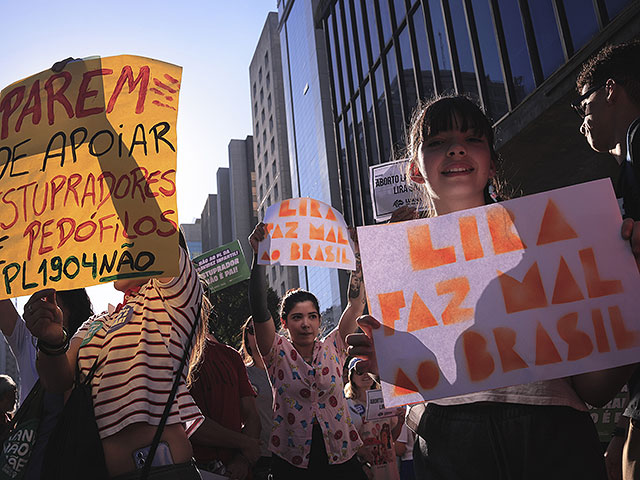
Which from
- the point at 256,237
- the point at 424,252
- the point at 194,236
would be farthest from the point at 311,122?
the point at 194,236

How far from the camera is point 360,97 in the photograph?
1906 cm

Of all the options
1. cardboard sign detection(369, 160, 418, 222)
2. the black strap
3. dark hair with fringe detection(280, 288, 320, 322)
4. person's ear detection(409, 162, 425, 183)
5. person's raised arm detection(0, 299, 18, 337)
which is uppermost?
cardboard sign detection(369, 160, 418, 222)

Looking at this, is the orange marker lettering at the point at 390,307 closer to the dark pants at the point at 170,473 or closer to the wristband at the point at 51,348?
the dark pants at the point at 170,473

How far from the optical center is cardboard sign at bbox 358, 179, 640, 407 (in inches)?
55.3

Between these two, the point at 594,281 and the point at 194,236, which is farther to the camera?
the point at 194,236

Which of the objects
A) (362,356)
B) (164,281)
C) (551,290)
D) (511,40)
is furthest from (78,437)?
(511,40)

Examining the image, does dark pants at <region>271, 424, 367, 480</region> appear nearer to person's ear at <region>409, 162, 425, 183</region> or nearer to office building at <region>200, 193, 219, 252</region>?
person's ear at <region>409, 162, 425, 183</region>

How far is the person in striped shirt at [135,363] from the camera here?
1.91 metres

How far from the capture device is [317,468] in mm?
3754

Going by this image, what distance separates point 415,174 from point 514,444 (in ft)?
3.53

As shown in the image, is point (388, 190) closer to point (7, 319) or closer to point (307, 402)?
point (307, 402)

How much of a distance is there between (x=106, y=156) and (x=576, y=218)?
1.72 m

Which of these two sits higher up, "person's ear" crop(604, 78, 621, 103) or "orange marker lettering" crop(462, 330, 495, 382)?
"person's ear" crop(604, 78, 621, 103)

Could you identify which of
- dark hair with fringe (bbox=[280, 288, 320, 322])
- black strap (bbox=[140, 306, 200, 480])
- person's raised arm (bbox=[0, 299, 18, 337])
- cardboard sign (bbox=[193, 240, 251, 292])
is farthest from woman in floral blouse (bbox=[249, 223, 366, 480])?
cardboard sign (bbox=[193, 240, 251, 292])
